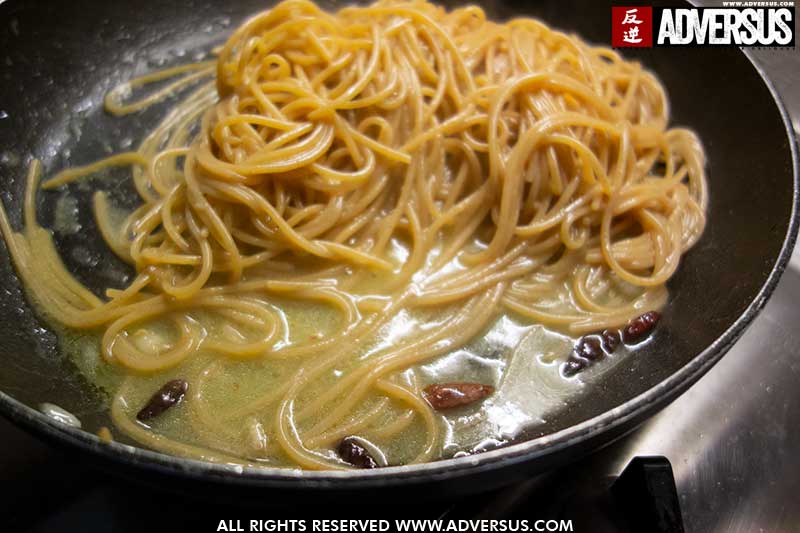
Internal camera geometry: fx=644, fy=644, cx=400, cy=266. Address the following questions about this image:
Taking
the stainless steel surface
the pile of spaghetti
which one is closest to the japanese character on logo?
the pile of spaghetti

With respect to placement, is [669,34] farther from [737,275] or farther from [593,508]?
[593,508]

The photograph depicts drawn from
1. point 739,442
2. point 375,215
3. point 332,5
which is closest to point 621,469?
point 739,442

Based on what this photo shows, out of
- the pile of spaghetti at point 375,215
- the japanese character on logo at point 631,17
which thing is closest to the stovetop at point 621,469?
the pile of spaghetti at point 375,215

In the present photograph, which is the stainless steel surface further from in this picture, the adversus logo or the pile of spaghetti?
the adversus logo

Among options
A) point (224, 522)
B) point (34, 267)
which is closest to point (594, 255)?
point (224, 522)

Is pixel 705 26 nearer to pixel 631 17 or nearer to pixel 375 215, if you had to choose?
pixel 631 17

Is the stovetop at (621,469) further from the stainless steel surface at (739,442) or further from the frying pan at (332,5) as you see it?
the frying pan at (332,5)
